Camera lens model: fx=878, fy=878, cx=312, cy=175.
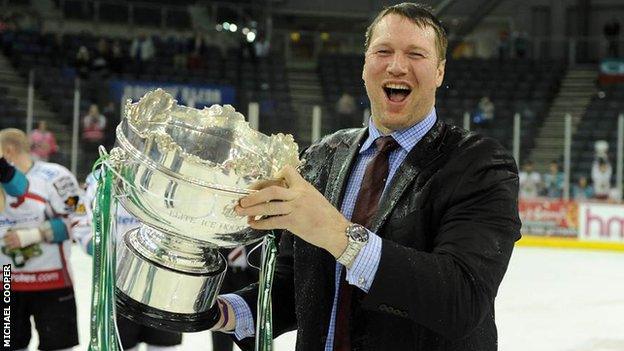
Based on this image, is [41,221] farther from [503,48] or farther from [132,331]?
[503,48]

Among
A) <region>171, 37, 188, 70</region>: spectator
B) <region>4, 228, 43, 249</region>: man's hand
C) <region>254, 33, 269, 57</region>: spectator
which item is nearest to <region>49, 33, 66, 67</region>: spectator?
<region>171, 37, 188, 70</region>: spectator

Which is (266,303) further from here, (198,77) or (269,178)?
(198,77)

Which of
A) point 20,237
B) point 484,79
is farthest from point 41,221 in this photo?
point 484,79

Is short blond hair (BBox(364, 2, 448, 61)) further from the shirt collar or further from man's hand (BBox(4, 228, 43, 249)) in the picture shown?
man's hand (BBox(4, 228, 43, 249))

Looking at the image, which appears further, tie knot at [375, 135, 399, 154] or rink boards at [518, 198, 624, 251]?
rink boards at [518, 198, 624, 251]

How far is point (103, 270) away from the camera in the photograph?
124 centimetres

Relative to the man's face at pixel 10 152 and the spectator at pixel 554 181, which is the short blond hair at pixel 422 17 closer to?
the man's face at pixel 10 152

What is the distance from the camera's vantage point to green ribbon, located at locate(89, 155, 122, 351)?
1.21 meters

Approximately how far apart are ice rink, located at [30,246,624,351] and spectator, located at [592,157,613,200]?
1.49m

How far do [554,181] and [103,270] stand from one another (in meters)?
10.6

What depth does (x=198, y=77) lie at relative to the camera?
15258 millimetres

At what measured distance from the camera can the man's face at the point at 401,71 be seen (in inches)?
55.0

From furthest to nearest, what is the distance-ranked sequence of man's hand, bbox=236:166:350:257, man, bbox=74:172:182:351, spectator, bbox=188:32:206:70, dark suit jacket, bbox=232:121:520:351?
spectator, bbox=188:32:206:70
man, bbox=74:172:182:351
dark suit jacket, bbox=232:121:520:351
man's hand, bbox=236:166:350:257

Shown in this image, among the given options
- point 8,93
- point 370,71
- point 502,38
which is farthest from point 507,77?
point 370,71
